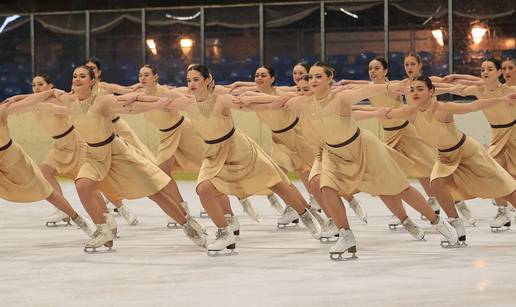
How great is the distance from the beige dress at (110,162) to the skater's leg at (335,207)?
1260mm

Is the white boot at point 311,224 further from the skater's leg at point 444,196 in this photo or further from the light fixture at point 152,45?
the light fixture at point 152,45

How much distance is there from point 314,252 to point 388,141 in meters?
2.38

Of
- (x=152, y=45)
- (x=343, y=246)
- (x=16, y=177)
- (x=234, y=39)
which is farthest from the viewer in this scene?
(x=152, y=45)

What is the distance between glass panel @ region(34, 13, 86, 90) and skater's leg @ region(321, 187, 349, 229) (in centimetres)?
996

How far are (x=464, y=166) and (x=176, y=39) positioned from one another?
28.8 ft

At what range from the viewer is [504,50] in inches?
598

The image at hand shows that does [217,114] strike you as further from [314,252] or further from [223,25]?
[223,25]

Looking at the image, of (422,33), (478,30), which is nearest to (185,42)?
(422,33)

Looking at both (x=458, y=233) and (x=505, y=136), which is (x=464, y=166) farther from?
(x=505, y=136)

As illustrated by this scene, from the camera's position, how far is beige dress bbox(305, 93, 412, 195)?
759cm

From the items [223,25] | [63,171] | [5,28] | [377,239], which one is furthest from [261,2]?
[377,239]

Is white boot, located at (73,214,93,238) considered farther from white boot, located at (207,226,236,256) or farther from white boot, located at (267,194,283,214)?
white boot, located at (267,194,283,214)

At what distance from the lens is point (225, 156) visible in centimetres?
812

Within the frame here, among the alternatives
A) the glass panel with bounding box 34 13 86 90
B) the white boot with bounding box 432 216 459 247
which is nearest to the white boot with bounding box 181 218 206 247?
the white boot with bounding box 432 216 459 247
